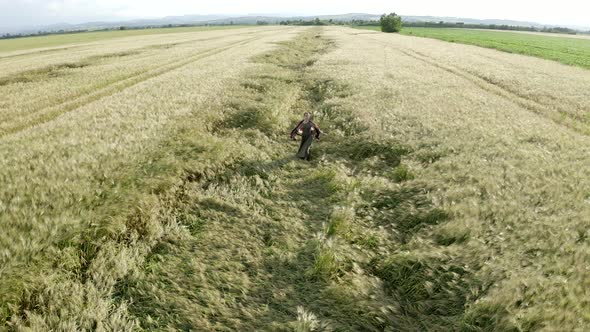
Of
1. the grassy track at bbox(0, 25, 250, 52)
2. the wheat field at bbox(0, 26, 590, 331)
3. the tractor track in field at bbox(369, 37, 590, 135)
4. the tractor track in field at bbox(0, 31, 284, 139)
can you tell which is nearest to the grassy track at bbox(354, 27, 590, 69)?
the tractor track in field at bbox(369, 37, 590, 135)

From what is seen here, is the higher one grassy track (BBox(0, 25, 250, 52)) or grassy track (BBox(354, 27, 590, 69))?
grassy track (BBox(0, 25, 250, 52))

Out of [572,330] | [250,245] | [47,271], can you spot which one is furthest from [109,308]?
[572,330]

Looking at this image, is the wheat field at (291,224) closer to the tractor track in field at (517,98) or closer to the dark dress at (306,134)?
the dark dress at (306,134)

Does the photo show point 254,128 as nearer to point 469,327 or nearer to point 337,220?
point 337,220

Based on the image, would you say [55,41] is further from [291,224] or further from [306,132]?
[291,224]

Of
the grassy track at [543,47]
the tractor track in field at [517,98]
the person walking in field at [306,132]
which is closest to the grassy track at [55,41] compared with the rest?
the tractor track in field at [517,98]

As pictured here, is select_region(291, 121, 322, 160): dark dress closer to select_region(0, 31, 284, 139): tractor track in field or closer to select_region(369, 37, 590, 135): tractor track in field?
select_region(0, 31, 284, 139): tractor track in field
